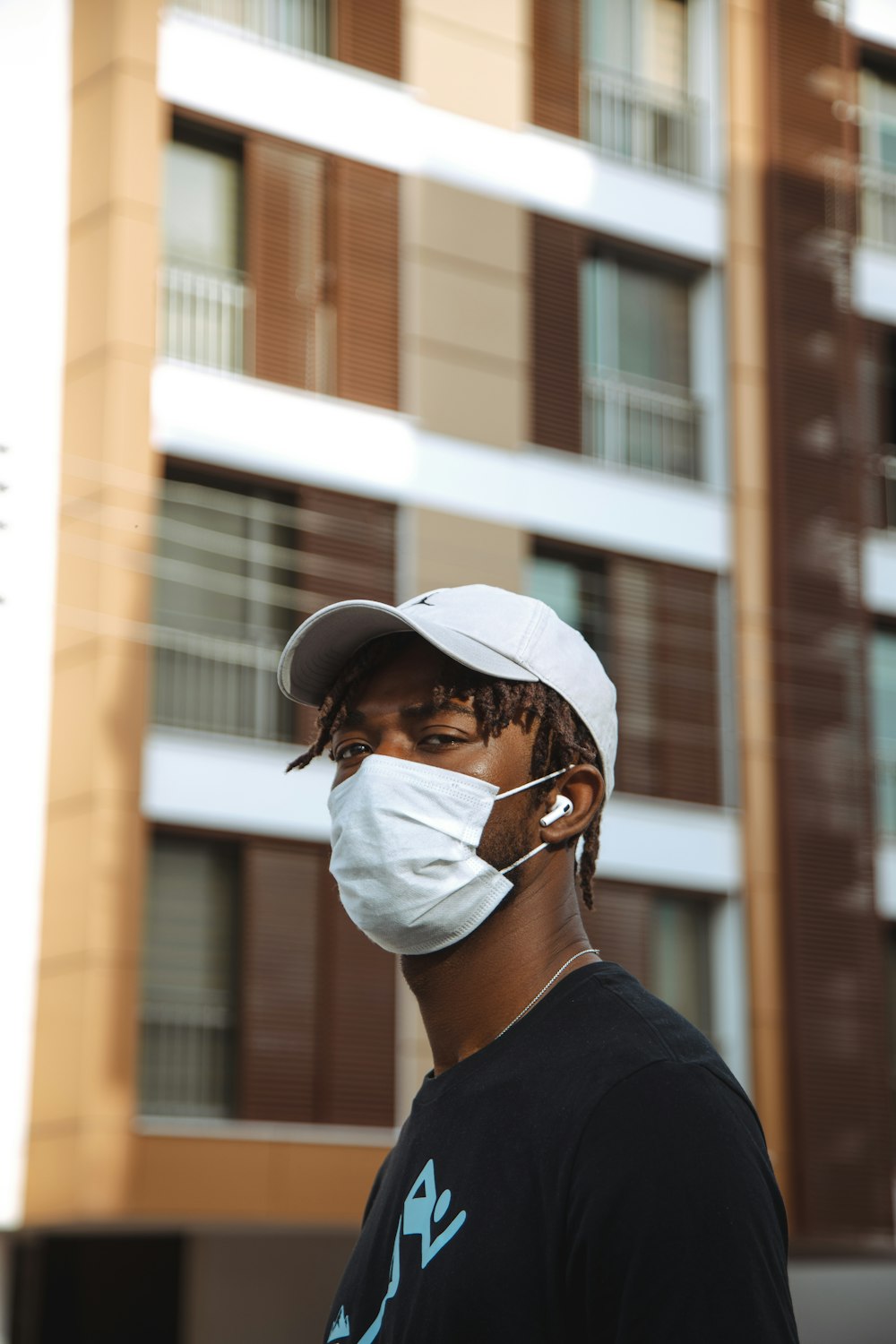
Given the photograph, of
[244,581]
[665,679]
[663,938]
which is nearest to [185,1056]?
[244,581]

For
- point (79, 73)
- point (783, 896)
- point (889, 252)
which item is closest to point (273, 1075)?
point (783, 896)

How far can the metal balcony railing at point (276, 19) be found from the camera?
14.1m

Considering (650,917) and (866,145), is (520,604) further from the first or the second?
(866,145)

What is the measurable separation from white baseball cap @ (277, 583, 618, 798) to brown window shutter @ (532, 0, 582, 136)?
13.9 m

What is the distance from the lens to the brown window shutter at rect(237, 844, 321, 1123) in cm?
1310

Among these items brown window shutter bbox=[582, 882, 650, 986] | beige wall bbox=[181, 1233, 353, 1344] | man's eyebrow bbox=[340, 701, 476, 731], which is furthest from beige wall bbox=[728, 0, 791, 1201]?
man's eyebrow bbox=[340, 701, 476, 731]

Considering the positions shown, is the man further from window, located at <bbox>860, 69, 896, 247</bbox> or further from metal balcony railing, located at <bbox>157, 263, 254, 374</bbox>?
window, located at <bbox>860, 69, 896, 247</bbox>

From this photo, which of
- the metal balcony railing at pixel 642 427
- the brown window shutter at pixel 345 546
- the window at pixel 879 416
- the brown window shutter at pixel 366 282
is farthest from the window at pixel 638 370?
the brown window shutter at pixel 345 546

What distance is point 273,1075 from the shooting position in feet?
43.1

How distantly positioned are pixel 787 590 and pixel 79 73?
6.80 meters

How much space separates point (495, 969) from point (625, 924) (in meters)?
12.7

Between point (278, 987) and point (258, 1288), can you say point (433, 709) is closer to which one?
point (278, 987)

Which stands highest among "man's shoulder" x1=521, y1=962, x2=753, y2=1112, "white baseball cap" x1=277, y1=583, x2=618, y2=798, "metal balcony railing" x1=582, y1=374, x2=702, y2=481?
"metal balcony railing" x1=582, y1=374, x2=702, y2=481

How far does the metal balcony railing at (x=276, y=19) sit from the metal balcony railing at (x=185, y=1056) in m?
6.95
